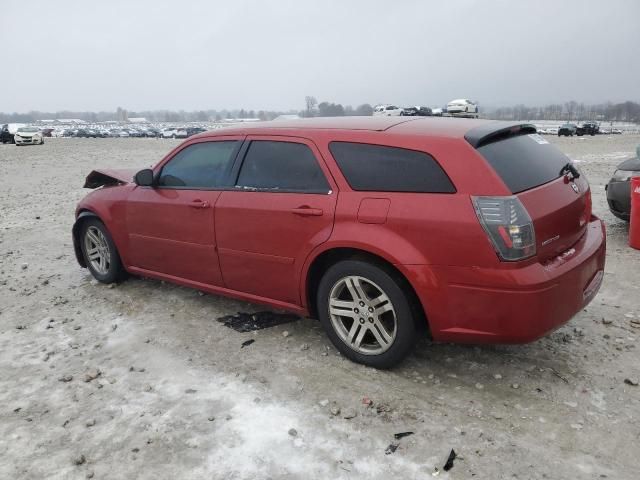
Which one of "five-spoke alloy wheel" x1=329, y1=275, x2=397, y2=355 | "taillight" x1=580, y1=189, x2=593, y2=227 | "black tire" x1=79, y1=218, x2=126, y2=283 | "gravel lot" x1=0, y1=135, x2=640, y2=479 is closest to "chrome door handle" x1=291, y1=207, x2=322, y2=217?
"five-spoke alloy wheel" x1=329, y1=275, x2=397, y2=355

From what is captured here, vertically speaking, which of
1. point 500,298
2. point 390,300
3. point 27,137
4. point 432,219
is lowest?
point 390,300

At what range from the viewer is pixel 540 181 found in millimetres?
3404

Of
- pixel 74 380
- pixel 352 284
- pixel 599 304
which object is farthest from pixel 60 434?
pixel 599 304

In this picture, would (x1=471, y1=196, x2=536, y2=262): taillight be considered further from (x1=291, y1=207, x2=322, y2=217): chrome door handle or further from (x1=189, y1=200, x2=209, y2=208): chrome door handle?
(x1=189, y1=200, x2=209, y2=208): chrome door handle

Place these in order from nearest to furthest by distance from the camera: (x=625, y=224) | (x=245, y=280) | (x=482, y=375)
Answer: (x=482, y=375) → (x=245, y=280) → (x=625, y=224)

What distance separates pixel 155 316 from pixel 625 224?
6.40m

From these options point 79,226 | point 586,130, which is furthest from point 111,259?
point 586,130

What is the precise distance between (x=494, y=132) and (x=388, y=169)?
72 centimetres

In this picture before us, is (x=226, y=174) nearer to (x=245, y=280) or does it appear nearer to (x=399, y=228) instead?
(x=245, y=280)

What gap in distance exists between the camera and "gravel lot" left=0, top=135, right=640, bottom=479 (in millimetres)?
2775

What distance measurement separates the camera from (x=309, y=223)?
3713 millimetres

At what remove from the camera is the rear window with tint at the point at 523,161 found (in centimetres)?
326

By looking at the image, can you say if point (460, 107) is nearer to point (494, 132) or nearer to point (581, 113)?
point (494, 132)

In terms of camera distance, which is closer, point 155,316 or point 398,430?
point 398,430
